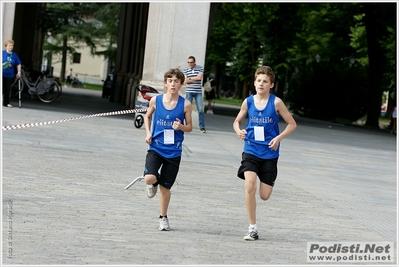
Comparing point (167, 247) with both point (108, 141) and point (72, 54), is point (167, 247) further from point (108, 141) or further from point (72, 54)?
point (72, 54)

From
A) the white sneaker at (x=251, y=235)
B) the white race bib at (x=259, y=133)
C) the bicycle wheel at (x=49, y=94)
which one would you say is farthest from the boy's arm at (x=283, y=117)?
the bicycle wheel at (x=49, y=94)

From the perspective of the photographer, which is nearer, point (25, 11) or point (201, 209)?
point (201, 209)

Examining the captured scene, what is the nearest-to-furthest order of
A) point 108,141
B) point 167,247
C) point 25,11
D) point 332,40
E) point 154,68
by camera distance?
point 167,247 → point 108,141 → point 154,68 → point 25,11 → point 332,40

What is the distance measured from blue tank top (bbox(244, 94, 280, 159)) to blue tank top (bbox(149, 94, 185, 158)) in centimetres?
65

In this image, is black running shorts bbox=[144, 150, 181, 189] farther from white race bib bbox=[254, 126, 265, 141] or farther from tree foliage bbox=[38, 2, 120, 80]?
tree foliage bbox=[38, 2, 120, 80]

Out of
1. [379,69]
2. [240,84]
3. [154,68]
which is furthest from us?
[240,84]

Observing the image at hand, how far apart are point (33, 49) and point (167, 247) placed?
42.2m

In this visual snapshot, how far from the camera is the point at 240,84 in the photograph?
8350 cm

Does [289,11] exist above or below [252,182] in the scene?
above

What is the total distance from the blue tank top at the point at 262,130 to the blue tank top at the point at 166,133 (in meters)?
0.65

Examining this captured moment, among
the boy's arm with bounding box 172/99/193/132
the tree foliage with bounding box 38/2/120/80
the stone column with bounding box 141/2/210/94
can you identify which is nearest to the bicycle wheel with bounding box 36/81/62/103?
the stone column with bounding box 141/2/210/94

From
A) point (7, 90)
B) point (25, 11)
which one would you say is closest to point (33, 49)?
point (25, 11)

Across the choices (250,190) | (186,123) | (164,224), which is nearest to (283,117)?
(250,190)

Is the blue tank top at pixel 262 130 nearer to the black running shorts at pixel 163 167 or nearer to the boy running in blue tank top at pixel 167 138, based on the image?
the boy running in blue tank top at pixel 167 138
